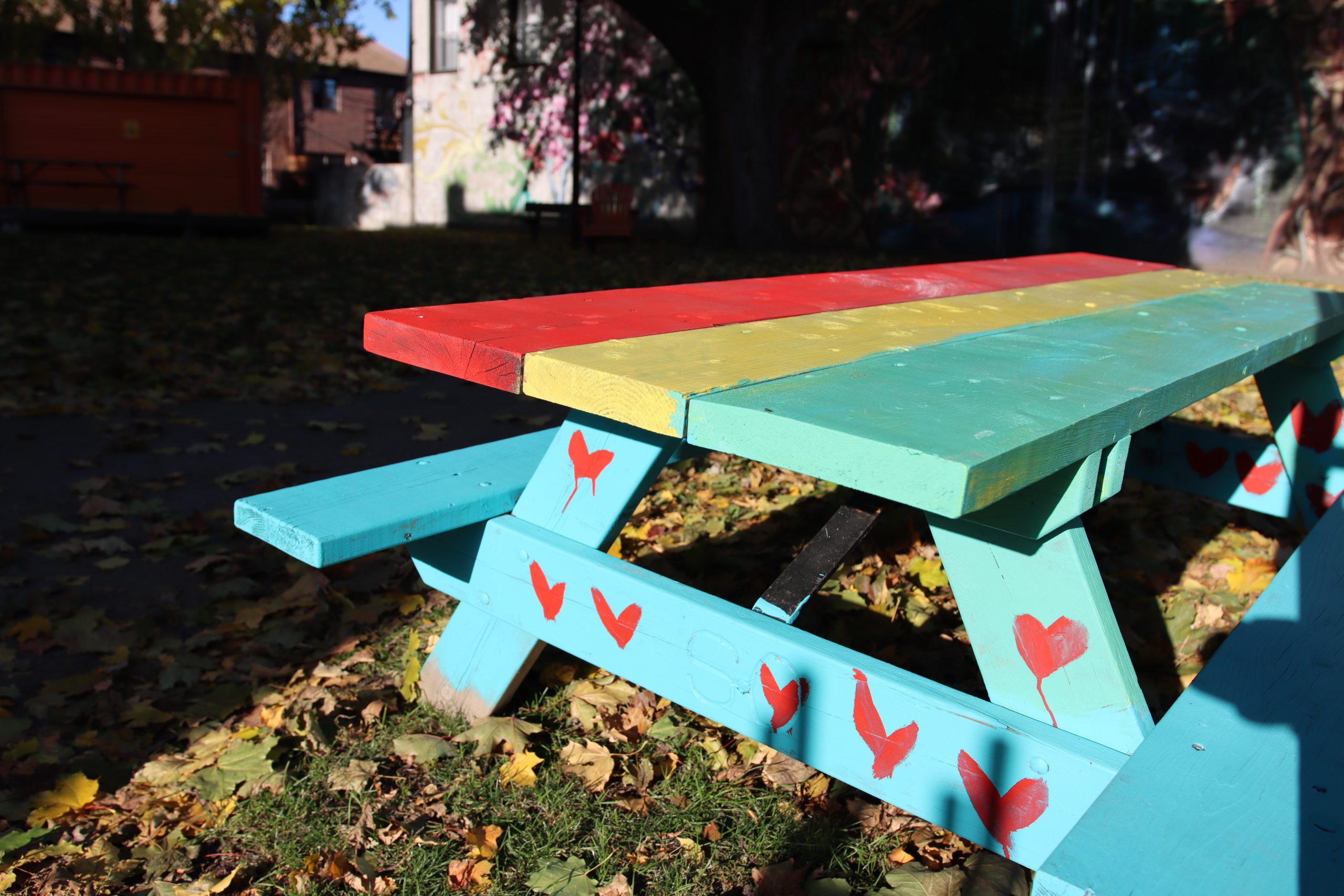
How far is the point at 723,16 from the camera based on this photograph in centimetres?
1144

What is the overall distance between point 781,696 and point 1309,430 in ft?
7.68

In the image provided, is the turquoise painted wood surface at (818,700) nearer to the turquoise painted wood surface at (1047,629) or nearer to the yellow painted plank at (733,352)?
the turquoise painted wood surface at (1047,629)

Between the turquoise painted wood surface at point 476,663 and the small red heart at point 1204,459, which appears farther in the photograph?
the small red heart at point 1204,459

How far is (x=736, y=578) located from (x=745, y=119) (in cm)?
1039

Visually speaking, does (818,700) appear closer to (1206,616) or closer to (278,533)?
(278,533)

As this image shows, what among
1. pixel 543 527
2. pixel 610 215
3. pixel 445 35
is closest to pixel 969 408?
pixel 543 527

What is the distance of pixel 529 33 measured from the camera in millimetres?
17406

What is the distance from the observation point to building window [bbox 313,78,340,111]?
121 ft

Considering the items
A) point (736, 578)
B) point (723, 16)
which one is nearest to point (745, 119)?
point (723, 16)

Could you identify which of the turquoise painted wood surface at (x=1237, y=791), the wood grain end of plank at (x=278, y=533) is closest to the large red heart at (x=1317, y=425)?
the turquoise painted wood surface at (x=1237, y=791)

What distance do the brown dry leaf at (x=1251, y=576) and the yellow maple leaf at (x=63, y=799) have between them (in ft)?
9.33

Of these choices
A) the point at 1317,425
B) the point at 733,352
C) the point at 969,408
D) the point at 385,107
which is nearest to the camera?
the point at 969,408

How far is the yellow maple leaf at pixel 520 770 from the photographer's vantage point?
1.81 meters

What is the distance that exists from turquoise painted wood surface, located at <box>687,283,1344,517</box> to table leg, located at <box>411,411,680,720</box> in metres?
0.44
